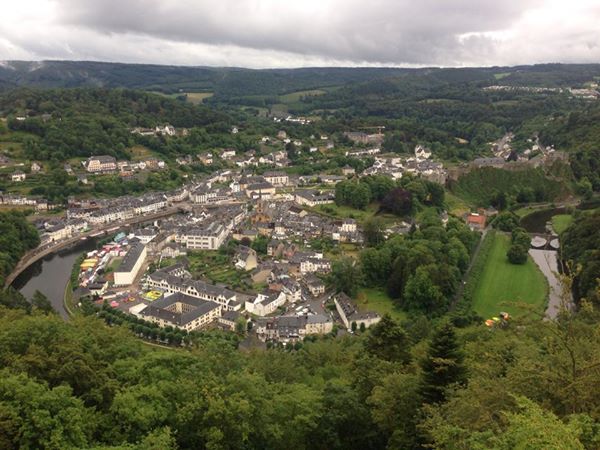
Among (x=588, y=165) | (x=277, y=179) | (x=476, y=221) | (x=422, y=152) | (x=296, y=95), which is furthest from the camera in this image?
(x=296, y=95)

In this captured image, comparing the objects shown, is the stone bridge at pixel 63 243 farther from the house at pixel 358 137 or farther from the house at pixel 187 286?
the house at pixel 358 137

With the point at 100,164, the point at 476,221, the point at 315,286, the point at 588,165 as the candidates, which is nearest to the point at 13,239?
the point at 315,286

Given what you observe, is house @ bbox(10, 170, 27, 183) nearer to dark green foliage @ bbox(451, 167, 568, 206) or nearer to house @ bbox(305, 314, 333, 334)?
house @ bbox(305, 314, 333, 334)

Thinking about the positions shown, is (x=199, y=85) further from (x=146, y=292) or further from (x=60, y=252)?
(x=146, y=292)

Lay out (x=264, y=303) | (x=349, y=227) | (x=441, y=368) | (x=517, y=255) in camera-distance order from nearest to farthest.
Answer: (x=441, y=368) < (x=264, y=303) < (x=517, y=255) < (x=349, y=227)

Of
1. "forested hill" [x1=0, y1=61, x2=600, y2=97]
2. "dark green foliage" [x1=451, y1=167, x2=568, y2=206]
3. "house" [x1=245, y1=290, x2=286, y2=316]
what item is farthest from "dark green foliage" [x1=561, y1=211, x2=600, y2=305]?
"forested hill" [x1=0, y1=61, x2=600, y2=97]

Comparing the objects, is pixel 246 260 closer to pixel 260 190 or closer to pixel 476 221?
pixel 476 221
